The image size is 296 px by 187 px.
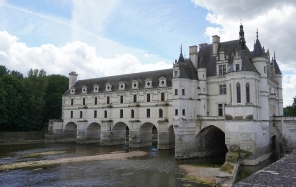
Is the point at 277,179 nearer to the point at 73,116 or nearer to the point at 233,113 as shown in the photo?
the point at 233,113

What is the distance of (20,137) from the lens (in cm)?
5266

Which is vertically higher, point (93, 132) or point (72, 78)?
point (72, 78)

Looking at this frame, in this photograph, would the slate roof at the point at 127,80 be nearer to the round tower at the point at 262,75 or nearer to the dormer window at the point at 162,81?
the dormer window at the point at 162,81

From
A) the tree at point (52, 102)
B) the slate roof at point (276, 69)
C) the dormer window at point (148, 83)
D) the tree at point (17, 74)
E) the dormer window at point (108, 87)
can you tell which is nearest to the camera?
the slate roof at point (276, 69)

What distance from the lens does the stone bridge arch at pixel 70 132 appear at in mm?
55906

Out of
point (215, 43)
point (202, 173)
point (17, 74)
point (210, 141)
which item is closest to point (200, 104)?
point (210, 141)

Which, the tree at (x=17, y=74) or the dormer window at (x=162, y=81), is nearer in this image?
the dormer window at (x=162, y=81)

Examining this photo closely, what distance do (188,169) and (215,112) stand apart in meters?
11.2

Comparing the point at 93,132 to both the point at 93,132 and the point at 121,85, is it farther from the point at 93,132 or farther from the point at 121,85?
the point at 121,85

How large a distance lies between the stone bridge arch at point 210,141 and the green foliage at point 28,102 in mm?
35358

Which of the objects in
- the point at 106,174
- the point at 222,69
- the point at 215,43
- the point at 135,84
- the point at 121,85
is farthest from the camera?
the point at 121,85

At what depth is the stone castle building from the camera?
28.4 m

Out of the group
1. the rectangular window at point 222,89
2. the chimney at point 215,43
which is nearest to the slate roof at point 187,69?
the rectangular window at point 222,89

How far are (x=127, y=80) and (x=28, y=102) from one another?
22140 millimetres
